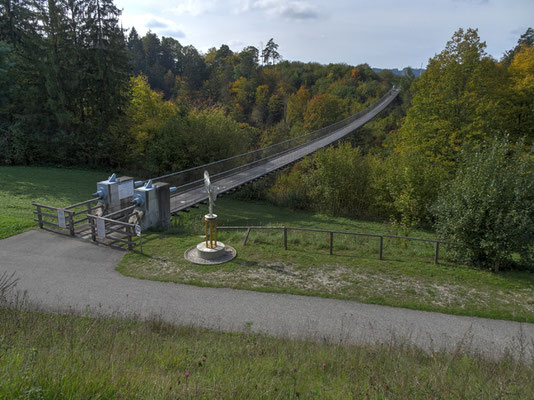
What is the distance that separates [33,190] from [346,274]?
770 inches

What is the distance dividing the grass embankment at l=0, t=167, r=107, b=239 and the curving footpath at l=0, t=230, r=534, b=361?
4.60 metres

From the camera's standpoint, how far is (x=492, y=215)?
11.7 metres

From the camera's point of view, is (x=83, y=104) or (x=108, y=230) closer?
(x=108, y=230)

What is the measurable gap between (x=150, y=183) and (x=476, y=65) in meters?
22.5

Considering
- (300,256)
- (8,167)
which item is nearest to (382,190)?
(300,256)

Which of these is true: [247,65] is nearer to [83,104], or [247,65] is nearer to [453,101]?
[83,104]

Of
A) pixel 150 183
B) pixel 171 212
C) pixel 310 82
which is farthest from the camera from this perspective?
pixel 310 82

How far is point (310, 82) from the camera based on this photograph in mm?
85125

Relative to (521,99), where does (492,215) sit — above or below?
below

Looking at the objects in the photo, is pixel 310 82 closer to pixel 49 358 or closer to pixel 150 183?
pixel 150 183

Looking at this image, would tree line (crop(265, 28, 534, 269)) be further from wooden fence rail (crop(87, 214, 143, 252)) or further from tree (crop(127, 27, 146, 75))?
tree (crop(127, 27, 146, 75))

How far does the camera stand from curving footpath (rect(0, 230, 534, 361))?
25.0 ft

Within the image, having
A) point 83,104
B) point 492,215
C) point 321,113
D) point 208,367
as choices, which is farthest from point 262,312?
point 321,113

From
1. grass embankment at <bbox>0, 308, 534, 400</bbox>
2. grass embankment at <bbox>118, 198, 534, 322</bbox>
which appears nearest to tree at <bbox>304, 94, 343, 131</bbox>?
grass embankment at <bbox>118, 198, 534, 322</bbox>
